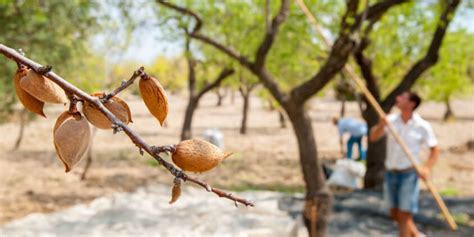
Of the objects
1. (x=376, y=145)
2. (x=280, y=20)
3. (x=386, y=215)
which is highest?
(x=280, y=20)

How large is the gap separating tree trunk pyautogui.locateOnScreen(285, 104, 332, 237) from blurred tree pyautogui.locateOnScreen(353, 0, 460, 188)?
1347 millimetres

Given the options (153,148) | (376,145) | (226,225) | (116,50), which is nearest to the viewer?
(153,148)

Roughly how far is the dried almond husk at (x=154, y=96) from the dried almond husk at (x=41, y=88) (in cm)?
11

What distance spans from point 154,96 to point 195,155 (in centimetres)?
11

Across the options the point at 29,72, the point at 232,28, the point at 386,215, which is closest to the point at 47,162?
the point at 232,28

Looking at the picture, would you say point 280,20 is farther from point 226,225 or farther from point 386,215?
point 386,215

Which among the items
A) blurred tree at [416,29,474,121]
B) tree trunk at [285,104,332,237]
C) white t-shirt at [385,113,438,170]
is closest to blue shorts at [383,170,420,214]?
white t-shirt at [385,113,438,170]

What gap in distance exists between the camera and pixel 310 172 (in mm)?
6133

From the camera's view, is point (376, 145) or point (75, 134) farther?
point (376, 145)

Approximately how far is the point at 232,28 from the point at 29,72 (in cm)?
1042

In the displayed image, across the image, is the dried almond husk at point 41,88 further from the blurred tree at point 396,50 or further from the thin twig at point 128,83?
the blurred tree at point 396,50

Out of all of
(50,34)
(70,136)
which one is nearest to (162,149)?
(70,136)

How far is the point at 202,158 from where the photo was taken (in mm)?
691

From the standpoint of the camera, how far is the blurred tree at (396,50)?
8234mm
